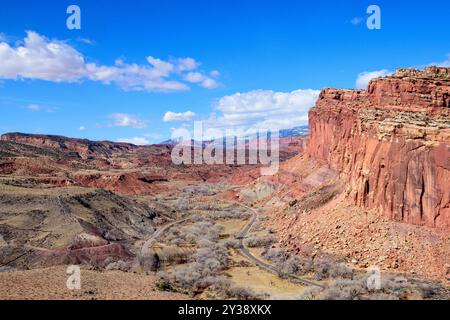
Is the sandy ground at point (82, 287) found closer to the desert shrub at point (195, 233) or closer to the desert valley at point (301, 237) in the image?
the desert valley at point (301, 237)

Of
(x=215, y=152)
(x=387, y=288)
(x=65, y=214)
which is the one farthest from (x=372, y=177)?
(x=215, y=152)

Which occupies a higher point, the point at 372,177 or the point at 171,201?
the point at 372,177

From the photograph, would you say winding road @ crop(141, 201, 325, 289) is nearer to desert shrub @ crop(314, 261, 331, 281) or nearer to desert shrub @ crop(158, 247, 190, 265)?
desert shrub @ crop(314, 261, 331, 281)

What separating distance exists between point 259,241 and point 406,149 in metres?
17.9

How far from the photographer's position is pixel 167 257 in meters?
41.1

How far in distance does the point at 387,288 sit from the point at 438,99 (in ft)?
57.8

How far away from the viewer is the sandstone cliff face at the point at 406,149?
34031 millimetres

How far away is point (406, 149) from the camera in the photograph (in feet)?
117

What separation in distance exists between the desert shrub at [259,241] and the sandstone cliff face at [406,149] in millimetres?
10002

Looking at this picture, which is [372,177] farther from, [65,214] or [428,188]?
[65,214]
